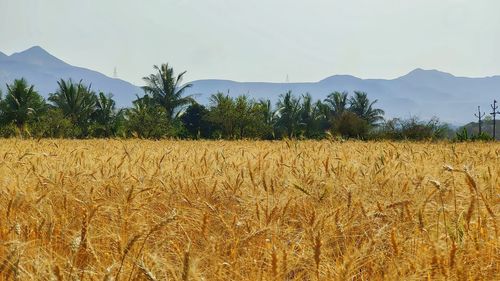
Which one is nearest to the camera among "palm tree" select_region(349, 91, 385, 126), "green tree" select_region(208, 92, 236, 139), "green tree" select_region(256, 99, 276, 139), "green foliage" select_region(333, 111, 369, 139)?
"green foliage" select_region(333, 111, 369, 139)

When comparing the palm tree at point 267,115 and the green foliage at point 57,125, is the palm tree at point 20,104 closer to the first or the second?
the green foliage at point 57,125

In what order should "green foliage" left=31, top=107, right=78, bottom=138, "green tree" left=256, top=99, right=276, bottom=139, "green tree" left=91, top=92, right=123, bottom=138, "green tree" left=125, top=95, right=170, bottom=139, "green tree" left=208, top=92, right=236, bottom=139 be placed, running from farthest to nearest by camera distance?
"green tree" left=91, top=92, right=123, bottom=138 < "green tree" left=256, top=99, right=276, bottom=139 < "green tree" left=208, top=92, right=236, bottom=139 < "green tree" left=125, top=95, right=170, bottom=139 < "green foliage" left=31, top=107, right=78, bottom=138

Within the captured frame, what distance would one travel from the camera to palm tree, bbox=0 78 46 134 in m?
35.0

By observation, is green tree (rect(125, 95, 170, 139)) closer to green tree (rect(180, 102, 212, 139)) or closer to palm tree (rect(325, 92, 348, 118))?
green tree (rect(180, 102, 212, 139))

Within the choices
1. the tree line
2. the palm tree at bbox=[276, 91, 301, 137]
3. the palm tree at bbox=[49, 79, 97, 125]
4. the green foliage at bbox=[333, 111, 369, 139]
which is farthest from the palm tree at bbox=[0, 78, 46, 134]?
the green foliage at bbox=[333, 111, 369, 139]

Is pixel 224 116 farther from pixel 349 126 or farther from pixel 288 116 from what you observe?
pixel 349 126

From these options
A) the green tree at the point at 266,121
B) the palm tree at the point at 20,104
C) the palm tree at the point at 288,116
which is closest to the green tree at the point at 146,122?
the palm tree at the point at 20,104

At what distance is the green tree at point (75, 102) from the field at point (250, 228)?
38.5 meters

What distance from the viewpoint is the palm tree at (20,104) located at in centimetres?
3497

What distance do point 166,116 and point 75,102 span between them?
329 inches

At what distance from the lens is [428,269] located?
4.58 ft

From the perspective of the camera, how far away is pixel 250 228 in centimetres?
198

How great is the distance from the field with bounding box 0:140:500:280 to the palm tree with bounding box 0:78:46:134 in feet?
114

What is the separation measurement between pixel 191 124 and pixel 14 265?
141 feet
